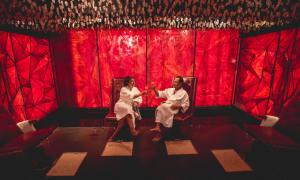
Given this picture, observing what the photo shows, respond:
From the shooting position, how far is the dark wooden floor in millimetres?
2336

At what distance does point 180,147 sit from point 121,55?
9.49 ft

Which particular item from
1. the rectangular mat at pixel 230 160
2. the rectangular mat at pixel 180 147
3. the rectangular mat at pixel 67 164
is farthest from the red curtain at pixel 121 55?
the rectangular mat at pixel 230 160

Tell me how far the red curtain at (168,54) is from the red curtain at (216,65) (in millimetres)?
259

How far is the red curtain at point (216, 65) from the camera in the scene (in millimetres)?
4734

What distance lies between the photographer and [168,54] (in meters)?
4.74

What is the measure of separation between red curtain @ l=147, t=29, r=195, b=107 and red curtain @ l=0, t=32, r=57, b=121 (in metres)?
2.69

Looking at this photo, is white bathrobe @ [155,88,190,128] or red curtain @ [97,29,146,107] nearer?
white bathrobe @ [155,88,190,128]

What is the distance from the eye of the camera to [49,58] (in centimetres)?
457

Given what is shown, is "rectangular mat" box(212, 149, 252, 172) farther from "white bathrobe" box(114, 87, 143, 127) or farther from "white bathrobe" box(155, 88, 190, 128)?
"white bathrobe" box(114, 87, 143, 127)

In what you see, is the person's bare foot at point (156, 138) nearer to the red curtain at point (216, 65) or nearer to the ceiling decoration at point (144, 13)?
the red curtain at point (216, 65)

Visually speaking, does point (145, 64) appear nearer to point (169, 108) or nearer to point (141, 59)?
point (141, 59)

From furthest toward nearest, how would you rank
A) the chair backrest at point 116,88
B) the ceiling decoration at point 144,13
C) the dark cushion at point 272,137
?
the chair backrest at point 116,88
the ceiling decoration at point 144,13
the dark cushion at point 272,137

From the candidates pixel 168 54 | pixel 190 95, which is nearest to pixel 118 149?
pixel 190 95

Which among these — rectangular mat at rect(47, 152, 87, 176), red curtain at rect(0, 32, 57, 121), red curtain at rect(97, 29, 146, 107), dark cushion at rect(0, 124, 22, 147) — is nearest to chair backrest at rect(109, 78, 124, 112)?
red curtain at rect(97, 29, 146, 107)
